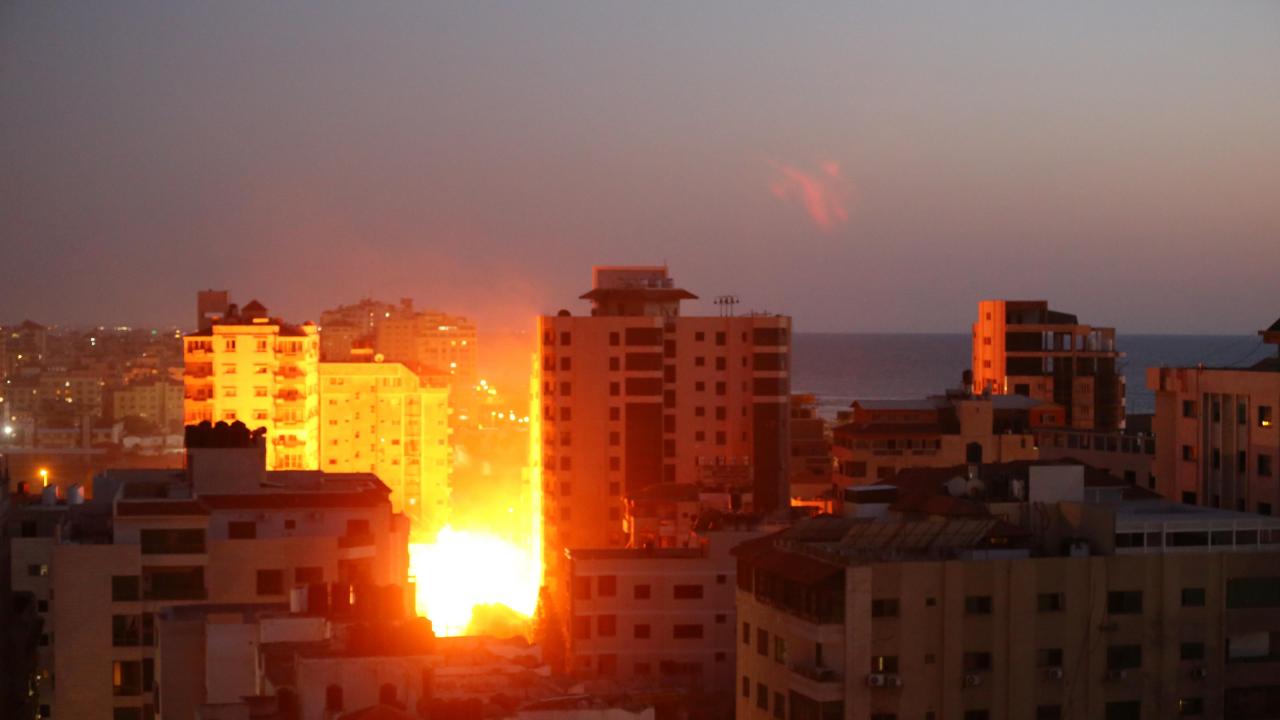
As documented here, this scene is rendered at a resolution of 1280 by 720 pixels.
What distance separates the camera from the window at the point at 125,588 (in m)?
22.6

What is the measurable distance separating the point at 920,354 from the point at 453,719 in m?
174

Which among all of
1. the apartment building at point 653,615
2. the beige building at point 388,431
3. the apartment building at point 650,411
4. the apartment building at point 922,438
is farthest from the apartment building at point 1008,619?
the beige building at point 388,431

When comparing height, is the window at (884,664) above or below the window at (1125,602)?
below

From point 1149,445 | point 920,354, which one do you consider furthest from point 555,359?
point 920,354

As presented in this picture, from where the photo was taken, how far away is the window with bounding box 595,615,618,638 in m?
28.8

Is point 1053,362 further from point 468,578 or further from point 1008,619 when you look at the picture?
point 1008,619

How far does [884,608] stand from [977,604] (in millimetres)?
1109

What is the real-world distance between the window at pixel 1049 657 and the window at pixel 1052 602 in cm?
44

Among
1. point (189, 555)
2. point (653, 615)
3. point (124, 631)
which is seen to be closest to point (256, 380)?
point (653, 615)

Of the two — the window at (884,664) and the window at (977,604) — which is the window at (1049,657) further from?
the window at (884,664)

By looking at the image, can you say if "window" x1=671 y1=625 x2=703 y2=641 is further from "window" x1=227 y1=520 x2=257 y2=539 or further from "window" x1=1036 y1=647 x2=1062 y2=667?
"window" x1=1036 y1=647 x2=1062 y2=667

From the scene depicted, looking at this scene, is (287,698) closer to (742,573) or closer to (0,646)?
(742,573)

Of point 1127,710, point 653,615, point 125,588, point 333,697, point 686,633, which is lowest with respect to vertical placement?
point 686,633

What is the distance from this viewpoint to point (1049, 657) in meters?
19.8
